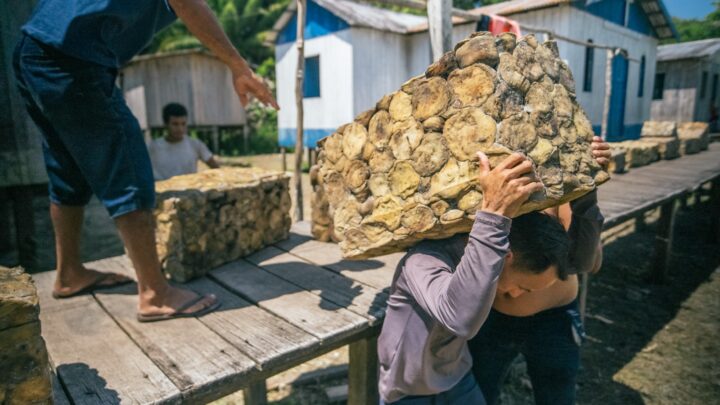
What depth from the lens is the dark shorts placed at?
2.11 meters

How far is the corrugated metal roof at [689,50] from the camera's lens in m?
16.7

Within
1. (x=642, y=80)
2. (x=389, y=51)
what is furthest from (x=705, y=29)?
(x=389, y=51)

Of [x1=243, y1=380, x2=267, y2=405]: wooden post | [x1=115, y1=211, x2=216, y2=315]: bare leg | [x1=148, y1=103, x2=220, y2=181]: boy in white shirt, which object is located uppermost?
[x1=148, y1=103, x2=220, y2=181]: boy in white shirt

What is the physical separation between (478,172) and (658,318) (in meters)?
3.98

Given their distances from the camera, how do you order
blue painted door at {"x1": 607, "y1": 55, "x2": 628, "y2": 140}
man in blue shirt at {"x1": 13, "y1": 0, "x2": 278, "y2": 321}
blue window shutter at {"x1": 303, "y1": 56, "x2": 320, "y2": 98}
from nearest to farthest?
man in blue shirt at {"x1": 13, "y1": 0, "x2": 278, "y2": 321} → blue window shutter at {"x1": 303, "y1": 56, "x2": 320, "y2": 98} → blue painted door at {"x1": 607, "y1": 55, "x2": 628, "y2": 140}

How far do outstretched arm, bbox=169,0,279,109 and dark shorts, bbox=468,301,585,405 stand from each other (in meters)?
1.58

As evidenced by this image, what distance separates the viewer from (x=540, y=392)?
219 cm

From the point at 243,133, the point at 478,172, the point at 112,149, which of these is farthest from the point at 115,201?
the point at 243,133

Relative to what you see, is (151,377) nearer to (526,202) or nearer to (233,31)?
(526,202)

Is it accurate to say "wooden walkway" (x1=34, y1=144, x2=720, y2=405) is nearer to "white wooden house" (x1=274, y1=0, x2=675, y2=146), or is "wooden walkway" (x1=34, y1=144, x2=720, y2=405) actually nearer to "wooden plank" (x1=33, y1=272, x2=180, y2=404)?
"wooden plank" (x1=33, y1=272, x2=180, y2=404)

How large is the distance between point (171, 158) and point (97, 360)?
3.13m

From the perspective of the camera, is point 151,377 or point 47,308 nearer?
point 151,377

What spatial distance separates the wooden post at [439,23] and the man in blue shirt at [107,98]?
224 cm

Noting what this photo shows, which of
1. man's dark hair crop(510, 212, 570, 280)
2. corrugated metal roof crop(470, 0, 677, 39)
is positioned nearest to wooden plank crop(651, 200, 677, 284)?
man's dark hair crop(510, 212, 570, 280)
